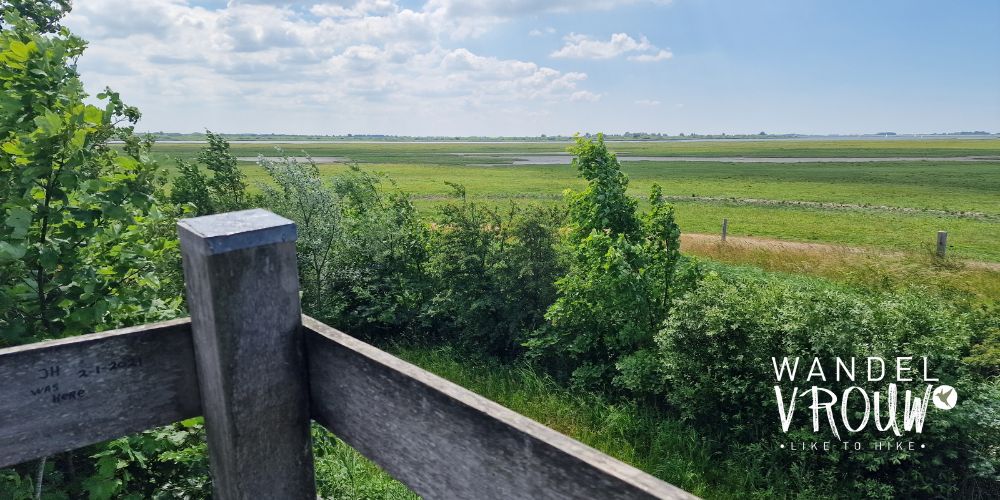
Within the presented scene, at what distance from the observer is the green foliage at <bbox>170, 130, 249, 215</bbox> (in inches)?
476

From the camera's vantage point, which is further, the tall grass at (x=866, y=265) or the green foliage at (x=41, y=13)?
the tall grass at (x=866, y=265)

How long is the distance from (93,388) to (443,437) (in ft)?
3.07

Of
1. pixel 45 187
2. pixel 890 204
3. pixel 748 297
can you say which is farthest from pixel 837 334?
pixel 890 204

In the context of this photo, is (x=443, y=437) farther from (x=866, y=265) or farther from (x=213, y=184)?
(x=866, y=265)

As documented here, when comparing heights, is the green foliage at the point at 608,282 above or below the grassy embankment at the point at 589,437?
above

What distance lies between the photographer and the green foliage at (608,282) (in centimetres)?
759

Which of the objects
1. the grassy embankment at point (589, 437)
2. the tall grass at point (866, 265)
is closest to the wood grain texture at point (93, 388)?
the grassy embankment at point (589, 437)

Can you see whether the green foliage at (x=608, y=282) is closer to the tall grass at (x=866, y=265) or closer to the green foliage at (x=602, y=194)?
the green foliage at (x=602, y=194)

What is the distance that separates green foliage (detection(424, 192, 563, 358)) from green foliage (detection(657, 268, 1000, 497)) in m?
2.71

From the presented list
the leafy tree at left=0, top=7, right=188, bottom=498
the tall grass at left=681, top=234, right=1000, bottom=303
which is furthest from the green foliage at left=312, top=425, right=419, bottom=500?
the tall grass at left=681, top=234, right=1000, bottom=303

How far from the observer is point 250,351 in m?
1.36

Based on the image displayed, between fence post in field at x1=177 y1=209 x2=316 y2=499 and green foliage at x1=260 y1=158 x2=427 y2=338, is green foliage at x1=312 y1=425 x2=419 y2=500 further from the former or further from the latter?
green foliage at x1=260 y1=158 x2=427 y2=338

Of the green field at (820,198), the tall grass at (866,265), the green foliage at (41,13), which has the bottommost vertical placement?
the green field at (820,198)

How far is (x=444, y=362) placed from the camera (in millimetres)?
9180
